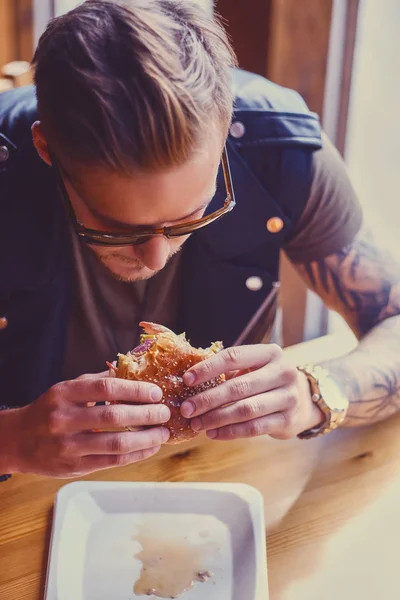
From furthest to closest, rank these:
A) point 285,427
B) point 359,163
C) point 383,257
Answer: point 359,163, point 383,257, point 285,427

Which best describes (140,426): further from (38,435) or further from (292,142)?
(292,142)

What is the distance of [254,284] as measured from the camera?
1.89m

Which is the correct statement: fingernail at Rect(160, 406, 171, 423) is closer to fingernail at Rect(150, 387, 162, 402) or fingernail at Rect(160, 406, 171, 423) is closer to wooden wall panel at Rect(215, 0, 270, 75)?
fingernail at Rect(150, 387, 162, 402)

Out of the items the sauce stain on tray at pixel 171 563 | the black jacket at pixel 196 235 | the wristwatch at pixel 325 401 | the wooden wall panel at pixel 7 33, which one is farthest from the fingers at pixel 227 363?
the wooden wall panel at pixel 7 33

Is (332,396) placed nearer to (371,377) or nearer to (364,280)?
(371,377)

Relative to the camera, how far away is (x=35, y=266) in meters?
1.68

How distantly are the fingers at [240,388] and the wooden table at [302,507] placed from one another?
246mm

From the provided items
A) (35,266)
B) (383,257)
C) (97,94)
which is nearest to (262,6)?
(383,257)

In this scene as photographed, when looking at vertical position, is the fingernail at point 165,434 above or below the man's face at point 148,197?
below

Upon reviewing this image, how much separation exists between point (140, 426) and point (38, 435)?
195mm

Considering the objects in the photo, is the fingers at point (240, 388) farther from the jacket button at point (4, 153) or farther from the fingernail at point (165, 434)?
the jacket button at point (4, 153)

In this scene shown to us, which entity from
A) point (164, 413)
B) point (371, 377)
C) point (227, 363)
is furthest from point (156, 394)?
point (371, 377)

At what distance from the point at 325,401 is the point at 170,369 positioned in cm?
40

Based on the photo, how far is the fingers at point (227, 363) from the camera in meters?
1.21
